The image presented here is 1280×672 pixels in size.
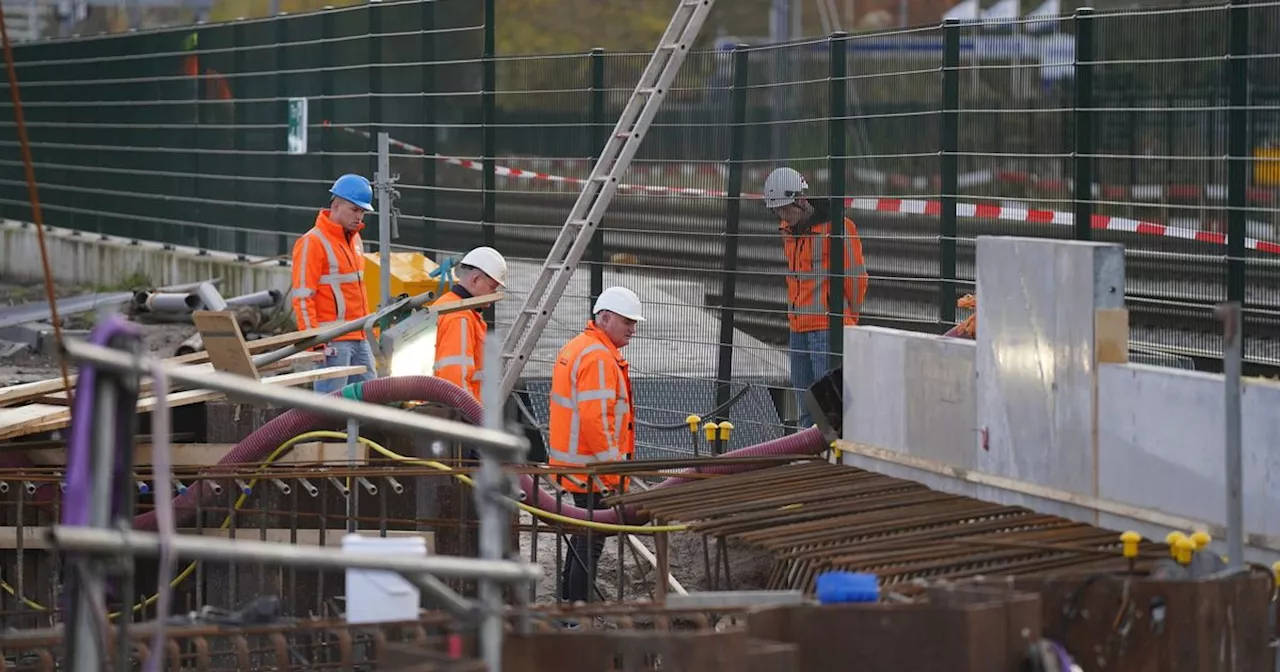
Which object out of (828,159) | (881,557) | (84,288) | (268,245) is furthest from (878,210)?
(84,288)

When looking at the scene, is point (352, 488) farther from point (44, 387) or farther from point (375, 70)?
point (375, 70)

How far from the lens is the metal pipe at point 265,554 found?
406 cm

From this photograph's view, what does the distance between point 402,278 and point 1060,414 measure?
860 cm

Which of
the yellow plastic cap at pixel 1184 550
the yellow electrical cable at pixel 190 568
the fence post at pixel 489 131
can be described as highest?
the fence post at pixel 489 131

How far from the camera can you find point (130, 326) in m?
4.41

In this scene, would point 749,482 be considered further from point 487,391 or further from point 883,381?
point 487,391

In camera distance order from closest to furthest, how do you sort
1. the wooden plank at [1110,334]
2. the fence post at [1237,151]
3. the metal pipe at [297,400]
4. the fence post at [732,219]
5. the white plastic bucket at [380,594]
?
the metal pipe at [297,400] → the white plastic bucket at [380,594] → the wooden plank at [1110,334] → the fence post at [1237,151] → the fence post at [732,219]

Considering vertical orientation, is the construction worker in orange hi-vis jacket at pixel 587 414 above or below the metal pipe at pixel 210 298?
below

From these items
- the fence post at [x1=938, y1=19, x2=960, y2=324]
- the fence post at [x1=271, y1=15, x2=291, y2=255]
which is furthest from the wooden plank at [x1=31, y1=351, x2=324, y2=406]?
the fence post at [x1=271, y1=15, x2=291, y2=255]

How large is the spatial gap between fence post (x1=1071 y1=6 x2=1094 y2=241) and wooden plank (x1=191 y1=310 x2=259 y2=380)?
453cm

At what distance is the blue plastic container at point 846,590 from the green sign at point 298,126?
14.2m

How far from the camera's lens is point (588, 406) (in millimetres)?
10039

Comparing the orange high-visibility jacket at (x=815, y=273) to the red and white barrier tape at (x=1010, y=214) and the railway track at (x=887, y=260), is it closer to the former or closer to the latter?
the railway track at (x=887, y=260)

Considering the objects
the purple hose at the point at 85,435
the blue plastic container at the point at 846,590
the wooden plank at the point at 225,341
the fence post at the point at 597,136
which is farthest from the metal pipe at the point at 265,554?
the fence post at the point at 597,136
